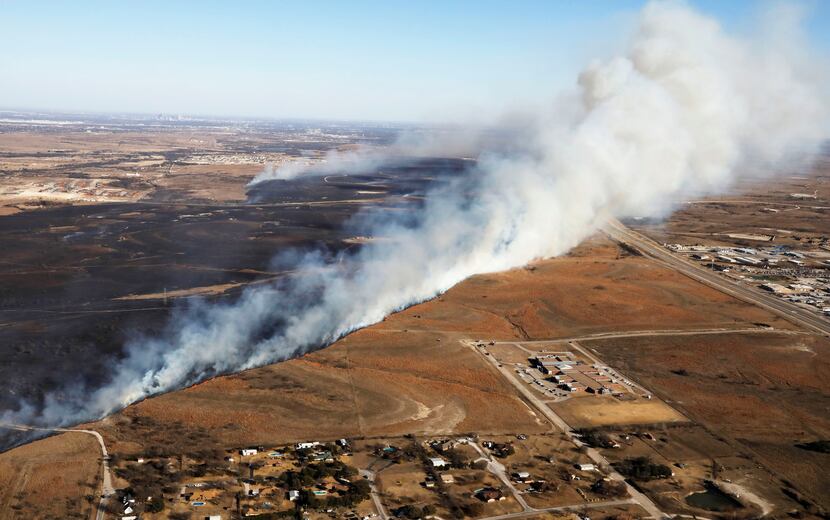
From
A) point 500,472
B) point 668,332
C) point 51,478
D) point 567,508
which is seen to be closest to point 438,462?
point 500,472

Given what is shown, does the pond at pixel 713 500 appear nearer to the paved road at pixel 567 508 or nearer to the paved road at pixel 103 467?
the paved road at pixel 567 508

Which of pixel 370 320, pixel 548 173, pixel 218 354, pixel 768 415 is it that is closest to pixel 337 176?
pixel 548 173

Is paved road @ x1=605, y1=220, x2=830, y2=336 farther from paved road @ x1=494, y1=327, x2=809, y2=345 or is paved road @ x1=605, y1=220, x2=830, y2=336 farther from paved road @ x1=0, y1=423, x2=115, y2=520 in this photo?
paved road @ x1=0, y1=423, x2=115, y2=520

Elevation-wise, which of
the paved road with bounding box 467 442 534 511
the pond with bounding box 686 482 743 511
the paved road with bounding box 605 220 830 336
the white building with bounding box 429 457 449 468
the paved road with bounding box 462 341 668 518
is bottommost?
the pond with bounding box 686 482 743 511

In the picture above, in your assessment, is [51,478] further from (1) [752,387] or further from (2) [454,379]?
(1) [752,387]

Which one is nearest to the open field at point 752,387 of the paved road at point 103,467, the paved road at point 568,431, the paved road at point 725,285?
the paved road at point 725,285

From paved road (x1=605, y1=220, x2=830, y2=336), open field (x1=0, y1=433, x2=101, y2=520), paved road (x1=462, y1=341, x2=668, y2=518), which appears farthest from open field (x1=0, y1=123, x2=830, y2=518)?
paved road (x1=605, y1=220, x2=830, y2=336)

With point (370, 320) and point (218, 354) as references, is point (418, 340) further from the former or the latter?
point (218, 354)
